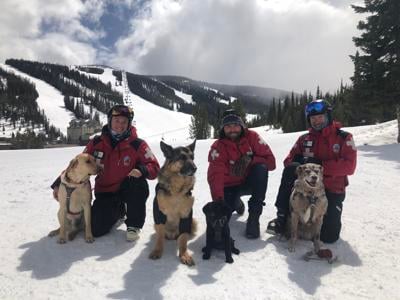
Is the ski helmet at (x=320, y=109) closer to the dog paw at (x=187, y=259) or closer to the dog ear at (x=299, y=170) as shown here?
the dog ear at (x=299, y=170)

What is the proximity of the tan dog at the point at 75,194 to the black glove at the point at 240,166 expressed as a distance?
2.17m

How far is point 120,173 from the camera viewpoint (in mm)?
5199

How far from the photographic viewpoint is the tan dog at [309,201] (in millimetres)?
4414

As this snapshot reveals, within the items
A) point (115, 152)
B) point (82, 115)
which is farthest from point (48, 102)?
point (115, 152)

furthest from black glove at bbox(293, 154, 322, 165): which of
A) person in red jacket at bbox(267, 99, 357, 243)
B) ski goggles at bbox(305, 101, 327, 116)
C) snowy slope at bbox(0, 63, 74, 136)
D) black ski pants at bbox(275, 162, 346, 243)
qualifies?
snowy slope at bbox(0, 63, 74, 136)

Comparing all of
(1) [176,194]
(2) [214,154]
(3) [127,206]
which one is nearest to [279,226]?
(2) [214,154]

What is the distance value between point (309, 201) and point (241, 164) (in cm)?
129

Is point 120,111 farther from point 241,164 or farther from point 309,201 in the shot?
point 309,201

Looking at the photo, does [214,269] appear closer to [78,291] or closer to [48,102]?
[78,291]

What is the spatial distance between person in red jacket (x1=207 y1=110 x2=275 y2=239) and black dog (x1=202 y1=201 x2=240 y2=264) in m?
0.76

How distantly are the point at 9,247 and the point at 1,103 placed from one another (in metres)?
162

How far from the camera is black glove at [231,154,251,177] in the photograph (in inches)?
209

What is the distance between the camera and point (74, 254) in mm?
4352

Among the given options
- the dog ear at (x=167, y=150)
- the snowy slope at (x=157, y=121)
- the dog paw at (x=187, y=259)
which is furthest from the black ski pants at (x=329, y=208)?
the snowy slope at (x=157, y=121)
